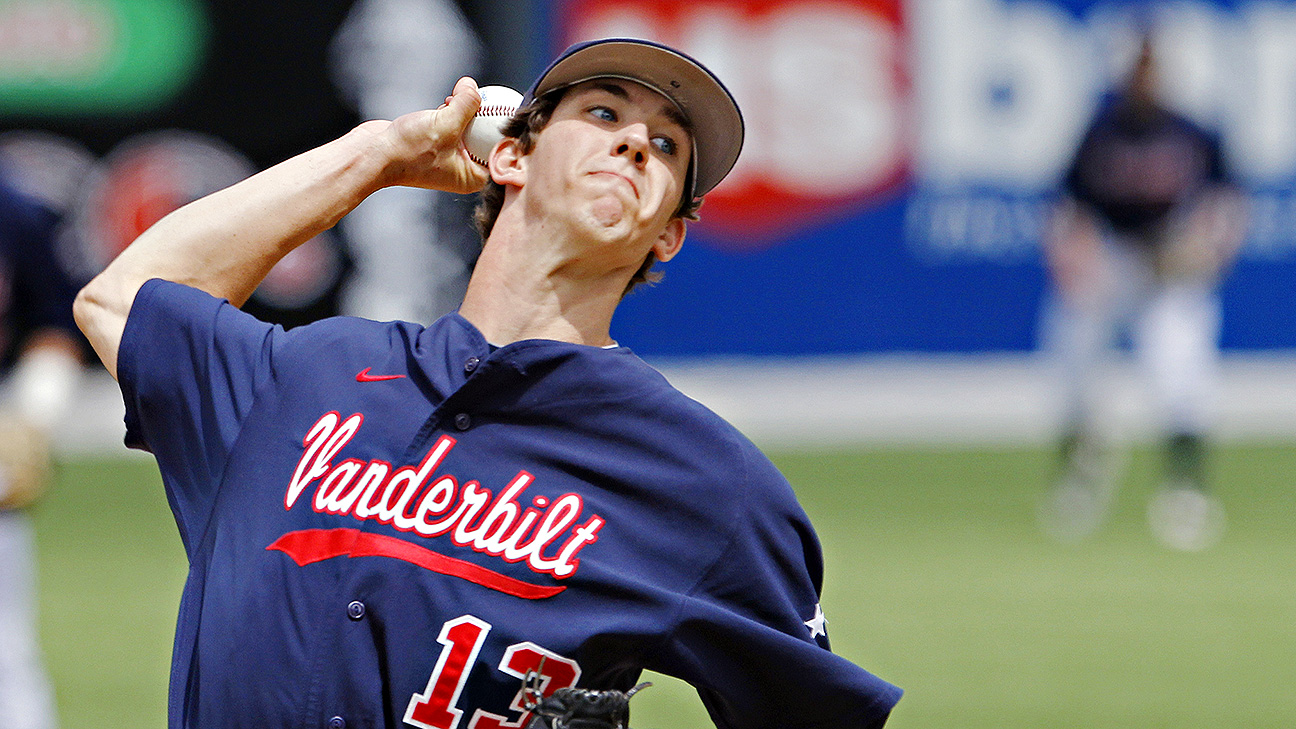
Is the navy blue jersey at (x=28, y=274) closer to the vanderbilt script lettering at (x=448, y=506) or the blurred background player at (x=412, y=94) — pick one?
the vanderbilt script lettering at (x=448, y=506)

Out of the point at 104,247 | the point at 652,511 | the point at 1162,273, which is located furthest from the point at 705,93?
the point at 104,247

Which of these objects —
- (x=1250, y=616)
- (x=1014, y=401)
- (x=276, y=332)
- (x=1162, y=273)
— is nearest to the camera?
(x=276, y=332)

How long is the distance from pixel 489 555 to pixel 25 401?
279cm

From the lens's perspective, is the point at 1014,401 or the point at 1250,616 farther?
the point at 1014,401

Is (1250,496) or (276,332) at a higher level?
(1250,496)

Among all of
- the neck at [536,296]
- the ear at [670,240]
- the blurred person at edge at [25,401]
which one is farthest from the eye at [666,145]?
the blurred person at edge at [25,401]

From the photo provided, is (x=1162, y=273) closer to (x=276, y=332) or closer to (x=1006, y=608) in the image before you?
(x=1006, y=608)

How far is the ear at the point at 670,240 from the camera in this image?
275 cm

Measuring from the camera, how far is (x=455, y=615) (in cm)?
219

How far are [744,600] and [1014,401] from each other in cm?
1139

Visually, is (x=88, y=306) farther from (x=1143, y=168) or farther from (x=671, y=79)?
(x=1143, y=168)

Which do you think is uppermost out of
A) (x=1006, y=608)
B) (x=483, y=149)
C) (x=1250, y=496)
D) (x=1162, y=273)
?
(x=1162, y=273)

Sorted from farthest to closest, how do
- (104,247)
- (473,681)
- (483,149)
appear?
(104,247) → (483,149) → (473,681)

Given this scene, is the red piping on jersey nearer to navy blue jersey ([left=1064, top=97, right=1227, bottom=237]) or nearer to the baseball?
the baseball
